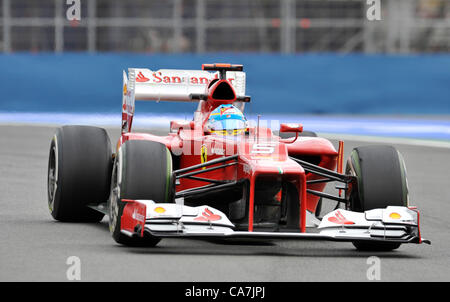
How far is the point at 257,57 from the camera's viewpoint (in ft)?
83.6

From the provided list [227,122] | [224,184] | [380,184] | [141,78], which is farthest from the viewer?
[141,78]

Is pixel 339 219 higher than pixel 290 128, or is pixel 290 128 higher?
pixel 290 128

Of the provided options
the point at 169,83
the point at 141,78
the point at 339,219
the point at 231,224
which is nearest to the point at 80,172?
the point at 141,78

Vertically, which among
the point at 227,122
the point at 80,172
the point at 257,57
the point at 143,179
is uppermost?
the point at 257,57

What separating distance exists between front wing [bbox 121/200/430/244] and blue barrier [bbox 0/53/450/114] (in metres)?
16.8

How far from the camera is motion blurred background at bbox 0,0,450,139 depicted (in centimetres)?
2534

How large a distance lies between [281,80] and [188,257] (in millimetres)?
17651

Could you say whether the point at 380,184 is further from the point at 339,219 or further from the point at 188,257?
the point at 188,257

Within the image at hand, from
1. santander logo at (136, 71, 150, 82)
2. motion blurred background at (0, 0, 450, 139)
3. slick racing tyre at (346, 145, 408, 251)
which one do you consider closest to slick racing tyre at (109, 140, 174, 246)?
slick racing tyre at (346, 145, 408, 251)

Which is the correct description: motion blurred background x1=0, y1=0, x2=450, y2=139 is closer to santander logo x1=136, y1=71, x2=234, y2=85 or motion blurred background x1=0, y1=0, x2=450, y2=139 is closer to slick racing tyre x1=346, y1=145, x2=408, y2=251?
santander logo x1=136, y1=71, x2=234, y2=85

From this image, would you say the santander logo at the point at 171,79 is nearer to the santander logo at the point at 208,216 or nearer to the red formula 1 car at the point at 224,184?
the red formula 1 car at the point at 224,184

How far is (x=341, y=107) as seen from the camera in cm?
2555
